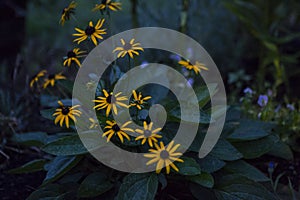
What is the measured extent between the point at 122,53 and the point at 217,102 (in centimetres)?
91

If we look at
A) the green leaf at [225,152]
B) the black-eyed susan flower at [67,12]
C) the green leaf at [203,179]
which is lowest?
the green leaf at [203,179]

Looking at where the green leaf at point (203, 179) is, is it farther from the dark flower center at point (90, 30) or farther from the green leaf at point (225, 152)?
the dark flower center at point (90, 30)

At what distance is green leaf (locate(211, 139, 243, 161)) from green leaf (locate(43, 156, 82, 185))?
1.94 feet

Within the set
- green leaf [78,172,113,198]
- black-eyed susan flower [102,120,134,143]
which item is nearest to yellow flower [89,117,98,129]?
black-eyed susan flower [102,120,134,143]

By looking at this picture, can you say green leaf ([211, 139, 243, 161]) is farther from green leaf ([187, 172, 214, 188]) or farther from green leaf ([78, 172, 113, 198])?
green leaf ([78, 172, 113, 198])

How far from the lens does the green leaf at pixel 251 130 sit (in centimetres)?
216

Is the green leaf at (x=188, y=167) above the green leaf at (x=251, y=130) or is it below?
below

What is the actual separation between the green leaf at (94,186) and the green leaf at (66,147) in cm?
12

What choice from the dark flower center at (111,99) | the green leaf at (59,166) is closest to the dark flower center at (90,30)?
the dark flower center at (111,99)

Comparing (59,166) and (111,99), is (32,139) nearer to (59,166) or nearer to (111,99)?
(59,166)

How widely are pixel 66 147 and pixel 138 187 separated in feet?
1.10

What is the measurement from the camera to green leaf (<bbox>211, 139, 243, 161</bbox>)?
76.7 inches

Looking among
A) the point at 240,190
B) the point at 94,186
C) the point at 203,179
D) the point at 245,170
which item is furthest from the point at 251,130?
the point at 94,186

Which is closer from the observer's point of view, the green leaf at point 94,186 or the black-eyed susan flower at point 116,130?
the black-eyed susan flower at point 116,130
